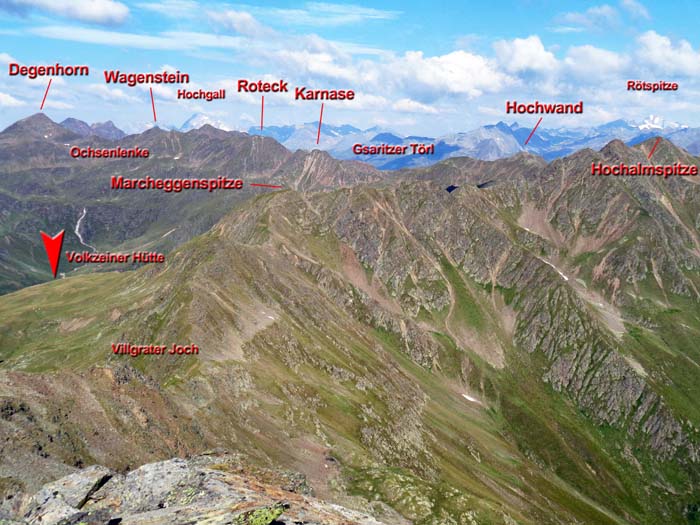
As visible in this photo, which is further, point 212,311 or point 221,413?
point 212,311

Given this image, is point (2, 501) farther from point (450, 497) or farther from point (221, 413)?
point (450, 497)

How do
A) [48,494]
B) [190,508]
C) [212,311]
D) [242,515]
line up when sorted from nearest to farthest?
1. [242,515]
2. [190,508]
3. [48,494]
4. [212,311]

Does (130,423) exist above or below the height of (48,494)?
A: below

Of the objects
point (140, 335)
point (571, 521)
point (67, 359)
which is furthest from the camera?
point (67, 359)

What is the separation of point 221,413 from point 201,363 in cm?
2363

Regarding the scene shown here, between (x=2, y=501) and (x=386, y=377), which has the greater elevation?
(x=2, y=501)

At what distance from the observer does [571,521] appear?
159125mm

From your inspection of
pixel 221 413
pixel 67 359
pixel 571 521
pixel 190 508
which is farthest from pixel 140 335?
pixel 571 521

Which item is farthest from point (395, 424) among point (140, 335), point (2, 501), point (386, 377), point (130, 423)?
point (2, 501)

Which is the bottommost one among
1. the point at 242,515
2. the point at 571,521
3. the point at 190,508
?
the point at 571,521

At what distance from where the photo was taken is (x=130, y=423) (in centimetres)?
6103

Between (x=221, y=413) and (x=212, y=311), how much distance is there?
52360 millimetres

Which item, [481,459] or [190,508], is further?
[481,459]

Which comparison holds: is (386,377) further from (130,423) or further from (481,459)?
(130,423)
